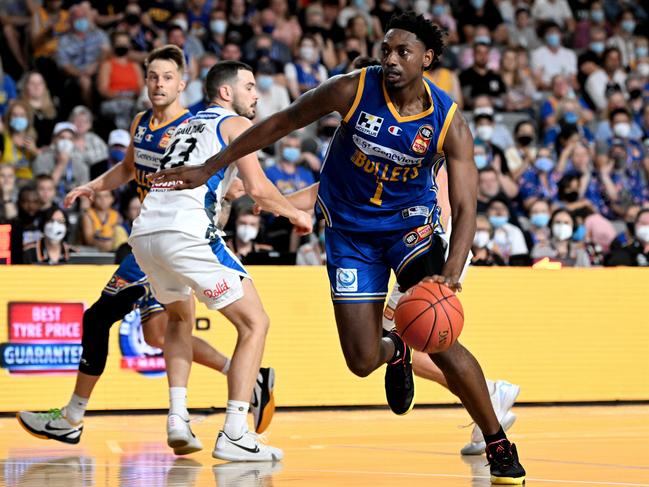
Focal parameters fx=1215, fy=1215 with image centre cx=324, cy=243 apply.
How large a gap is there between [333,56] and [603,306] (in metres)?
7.17

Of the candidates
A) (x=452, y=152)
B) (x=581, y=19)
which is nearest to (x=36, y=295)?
(x=452, y=152)

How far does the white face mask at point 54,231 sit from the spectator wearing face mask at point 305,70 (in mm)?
5476

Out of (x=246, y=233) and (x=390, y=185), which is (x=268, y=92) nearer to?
(x=246, y=233)

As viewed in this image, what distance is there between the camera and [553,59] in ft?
62.5

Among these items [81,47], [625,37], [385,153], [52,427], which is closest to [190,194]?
[385,153]

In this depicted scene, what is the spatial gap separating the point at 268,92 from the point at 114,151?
8.53ft

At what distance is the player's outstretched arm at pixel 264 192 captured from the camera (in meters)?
7.11

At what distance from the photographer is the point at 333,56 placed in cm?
1714

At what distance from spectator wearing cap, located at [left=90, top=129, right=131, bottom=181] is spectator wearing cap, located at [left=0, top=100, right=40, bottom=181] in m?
0.70

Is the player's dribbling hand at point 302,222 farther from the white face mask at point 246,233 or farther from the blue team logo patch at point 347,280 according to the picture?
the white face mask at point 246,233

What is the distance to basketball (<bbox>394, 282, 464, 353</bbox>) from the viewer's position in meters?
5.54

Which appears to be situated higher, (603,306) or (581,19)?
(581,19)

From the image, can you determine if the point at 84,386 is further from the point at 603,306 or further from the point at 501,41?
the point at 501,41

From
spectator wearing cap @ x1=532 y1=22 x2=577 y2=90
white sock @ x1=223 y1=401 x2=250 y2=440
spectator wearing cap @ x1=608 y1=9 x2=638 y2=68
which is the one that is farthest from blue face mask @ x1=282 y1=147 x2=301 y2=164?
white sock @ x1=223 y1=401 x2=250 y2=440
